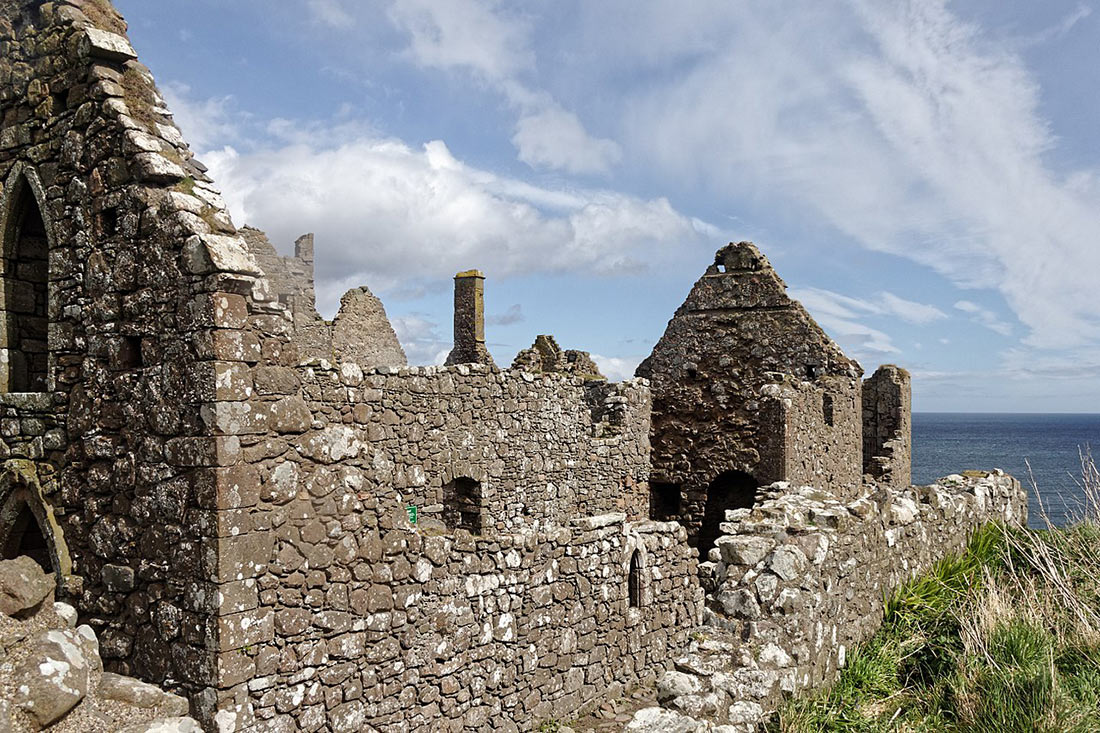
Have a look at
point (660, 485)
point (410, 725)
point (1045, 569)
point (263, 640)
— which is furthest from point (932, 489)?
point (660, 485)

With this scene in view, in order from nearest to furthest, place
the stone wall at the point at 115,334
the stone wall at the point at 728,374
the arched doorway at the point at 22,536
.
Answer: the stone wall at the point at 115,334
the arched doorway at the point at 22,536
the stone wall at the point at 728,374

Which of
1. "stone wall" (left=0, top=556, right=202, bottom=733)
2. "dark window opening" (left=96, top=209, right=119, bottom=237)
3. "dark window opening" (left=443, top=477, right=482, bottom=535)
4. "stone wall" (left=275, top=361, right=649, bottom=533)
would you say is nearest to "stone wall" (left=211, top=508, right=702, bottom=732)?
"stone wall" (left=0, top=556, right=202, bottom=733)

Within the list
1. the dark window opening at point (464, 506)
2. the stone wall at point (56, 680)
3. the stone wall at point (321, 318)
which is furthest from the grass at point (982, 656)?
the stone wall at point (321, 318)

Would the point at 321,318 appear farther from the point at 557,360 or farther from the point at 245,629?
the point at 245,629

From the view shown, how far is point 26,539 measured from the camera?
6.39 metres

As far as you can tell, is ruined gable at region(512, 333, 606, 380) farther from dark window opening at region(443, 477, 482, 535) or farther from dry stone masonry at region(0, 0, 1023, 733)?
dry stone masonry at region(0, 0, 1023, 733)

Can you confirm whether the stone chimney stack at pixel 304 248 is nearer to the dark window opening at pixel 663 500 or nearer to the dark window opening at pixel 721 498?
the dark window opening at pixel 663 500

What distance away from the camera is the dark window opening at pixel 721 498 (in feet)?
52.1

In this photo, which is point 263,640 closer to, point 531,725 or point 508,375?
point 531,725

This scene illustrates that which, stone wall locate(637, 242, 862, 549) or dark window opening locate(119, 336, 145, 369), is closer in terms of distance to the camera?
dark window opening locate(119, 336, 145, 369)

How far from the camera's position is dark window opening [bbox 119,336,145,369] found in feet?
18.3

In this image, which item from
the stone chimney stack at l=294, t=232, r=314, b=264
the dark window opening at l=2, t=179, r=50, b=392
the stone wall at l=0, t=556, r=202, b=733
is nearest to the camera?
the stone wall at l=0, t=556, r=202, b=733

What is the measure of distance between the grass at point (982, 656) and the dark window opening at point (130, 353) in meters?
4.52

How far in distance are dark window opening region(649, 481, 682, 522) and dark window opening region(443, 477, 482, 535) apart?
5055mm
